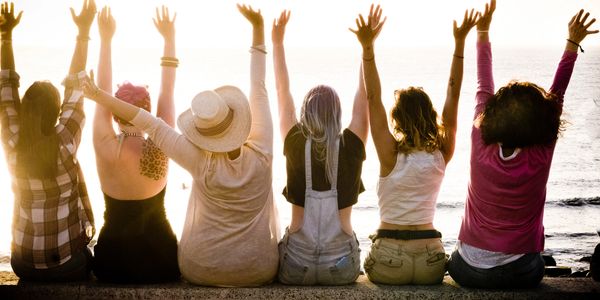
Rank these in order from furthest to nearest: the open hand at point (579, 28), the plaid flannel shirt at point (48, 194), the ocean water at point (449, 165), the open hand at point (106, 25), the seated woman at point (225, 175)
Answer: the ocean water at point (449, 165)
the open hand at point (106, 25)
the open hand at point (579, 28)
the plaid flannel shirt at point (48, 194)
the seated woman at point (225, 175)

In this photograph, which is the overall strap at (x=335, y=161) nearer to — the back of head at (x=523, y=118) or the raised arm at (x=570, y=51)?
the back of head at (x=523, y=118)

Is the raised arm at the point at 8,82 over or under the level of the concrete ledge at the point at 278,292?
over

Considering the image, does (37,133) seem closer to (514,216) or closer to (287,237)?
(287,237)

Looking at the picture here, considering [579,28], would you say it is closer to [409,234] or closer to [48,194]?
[409,234]

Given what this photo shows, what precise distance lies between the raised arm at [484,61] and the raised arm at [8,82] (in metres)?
A: 3.11

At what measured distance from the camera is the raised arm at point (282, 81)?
467 cm

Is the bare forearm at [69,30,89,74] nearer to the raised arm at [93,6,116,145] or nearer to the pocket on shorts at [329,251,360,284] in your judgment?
the raised arm at [93,6,116,145]

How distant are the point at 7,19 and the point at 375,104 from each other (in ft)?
8.77

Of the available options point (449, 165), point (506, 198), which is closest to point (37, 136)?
point (506, 198)

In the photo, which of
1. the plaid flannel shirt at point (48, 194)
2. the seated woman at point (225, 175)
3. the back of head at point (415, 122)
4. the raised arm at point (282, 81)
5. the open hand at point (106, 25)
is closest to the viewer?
the seated woman at point (225, 175)

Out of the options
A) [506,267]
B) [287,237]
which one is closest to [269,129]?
[287,237]

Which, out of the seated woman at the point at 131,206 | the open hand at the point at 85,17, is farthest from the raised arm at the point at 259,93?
the open hand at the point at 85,17

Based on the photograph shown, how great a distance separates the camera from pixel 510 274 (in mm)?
4309

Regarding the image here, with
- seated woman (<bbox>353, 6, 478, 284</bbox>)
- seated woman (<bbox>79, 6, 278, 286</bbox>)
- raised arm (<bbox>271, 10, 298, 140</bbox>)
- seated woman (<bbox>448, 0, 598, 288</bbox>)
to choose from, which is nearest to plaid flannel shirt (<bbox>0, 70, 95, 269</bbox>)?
seated woman (<bbox>79, 6, 278, 286</bbox>)
